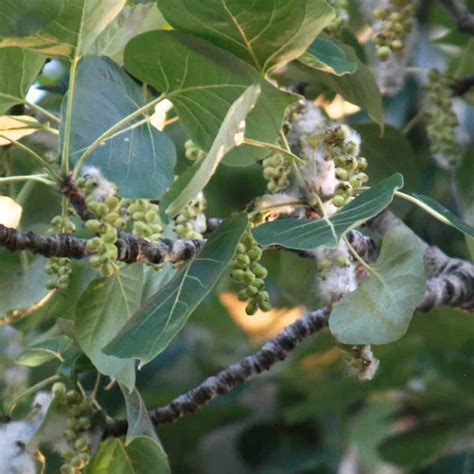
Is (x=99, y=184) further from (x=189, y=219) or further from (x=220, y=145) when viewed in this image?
(x=220, y=145)

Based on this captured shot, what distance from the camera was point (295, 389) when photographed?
226 cm

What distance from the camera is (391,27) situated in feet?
4.08

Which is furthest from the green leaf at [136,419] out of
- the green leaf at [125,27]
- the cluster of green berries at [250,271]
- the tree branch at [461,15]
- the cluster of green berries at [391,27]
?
the tree branch at [461,15]

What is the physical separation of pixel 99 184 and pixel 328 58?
248 millimetres

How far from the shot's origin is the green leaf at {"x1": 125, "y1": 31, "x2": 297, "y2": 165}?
38.9 inches

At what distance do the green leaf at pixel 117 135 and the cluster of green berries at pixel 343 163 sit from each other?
0.17 meters

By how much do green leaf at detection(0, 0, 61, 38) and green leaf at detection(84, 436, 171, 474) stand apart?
1.49 feet

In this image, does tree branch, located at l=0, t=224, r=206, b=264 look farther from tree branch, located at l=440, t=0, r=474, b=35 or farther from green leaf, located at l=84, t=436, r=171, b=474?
tree branch, located at l=440, t=0, r=474, b=35

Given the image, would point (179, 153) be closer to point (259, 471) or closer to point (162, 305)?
point (162, 305)

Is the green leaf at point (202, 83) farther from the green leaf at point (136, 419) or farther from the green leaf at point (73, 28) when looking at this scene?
the green leaf at point (136, 419)

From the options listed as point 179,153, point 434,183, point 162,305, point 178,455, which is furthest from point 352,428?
point 162,305

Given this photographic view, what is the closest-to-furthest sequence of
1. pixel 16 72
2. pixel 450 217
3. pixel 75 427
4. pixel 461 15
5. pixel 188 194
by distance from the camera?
pixel 188 194 < pixel 450 217 < pixel 16 72 < pixel 75 427 < pixel 461 15

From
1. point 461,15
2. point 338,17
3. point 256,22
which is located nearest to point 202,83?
point 256,22

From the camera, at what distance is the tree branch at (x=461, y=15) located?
1545mm
